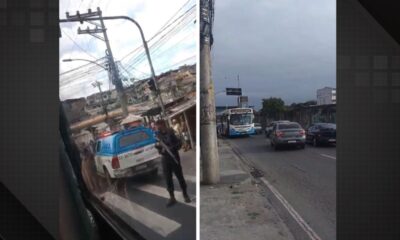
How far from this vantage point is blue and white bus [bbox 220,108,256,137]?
24.8 metres

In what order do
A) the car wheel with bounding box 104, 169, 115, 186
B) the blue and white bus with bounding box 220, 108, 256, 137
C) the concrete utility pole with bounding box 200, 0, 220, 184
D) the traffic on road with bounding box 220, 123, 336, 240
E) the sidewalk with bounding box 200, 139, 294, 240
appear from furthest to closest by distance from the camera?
the blue and white bus with bounding box 220, 108, 256, 137 < the concrete utility pole with bounding box 200, 0, 220, 184 < the traffic on road with bounding box 220, 123, 336, 240 < the sidewalk with bounding box 200, 139, 294, 240 < the car wheel with bounding box 104, 169, 115, 186

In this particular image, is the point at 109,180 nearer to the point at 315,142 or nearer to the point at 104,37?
the point at 104,37

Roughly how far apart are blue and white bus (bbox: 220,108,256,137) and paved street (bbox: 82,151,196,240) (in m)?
21.8

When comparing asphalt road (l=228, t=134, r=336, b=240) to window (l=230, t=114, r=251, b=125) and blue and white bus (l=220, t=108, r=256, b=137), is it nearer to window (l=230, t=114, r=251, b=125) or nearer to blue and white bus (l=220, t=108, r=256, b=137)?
blue and white bus (l=220, t=108, r=256, b=137)

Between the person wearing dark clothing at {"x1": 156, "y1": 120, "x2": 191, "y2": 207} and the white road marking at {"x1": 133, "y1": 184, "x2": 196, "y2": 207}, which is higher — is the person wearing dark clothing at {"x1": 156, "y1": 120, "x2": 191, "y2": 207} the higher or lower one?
the higher one

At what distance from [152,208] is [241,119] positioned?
74.2 feet

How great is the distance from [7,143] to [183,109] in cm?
134

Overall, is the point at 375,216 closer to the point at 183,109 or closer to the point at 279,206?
the point at 183,109

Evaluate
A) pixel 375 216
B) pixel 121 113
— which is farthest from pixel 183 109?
pixel 375 216

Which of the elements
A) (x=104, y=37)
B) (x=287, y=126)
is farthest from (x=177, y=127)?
(x=287, y=126)

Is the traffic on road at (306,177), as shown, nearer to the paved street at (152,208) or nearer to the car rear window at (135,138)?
the paved street at (152,208)

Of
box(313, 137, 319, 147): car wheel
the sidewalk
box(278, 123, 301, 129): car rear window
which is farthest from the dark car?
the sidewalk

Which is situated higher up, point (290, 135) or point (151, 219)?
point (151, 219)

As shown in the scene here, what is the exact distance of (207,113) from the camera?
7793 millimetres
